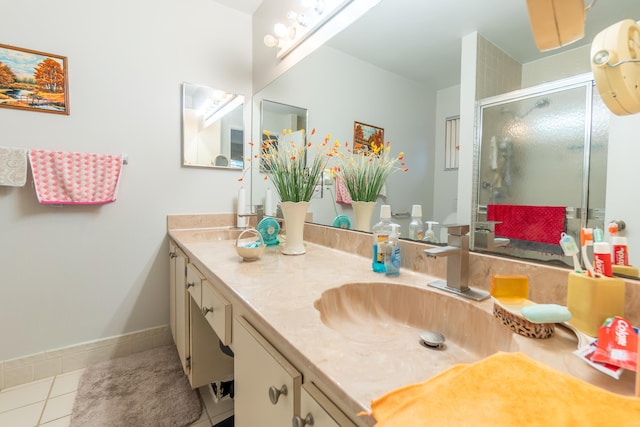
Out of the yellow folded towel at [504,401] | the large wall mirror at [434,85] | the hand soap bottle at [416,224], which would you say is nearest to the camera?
the yellow folded towel at [504,401]

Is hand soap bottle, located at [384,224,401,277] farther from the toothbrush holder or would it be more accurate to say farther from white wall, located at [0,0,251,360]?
white wall, located at [0,0,251,360]

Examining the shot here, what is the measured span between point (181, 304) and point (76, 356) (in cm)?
76

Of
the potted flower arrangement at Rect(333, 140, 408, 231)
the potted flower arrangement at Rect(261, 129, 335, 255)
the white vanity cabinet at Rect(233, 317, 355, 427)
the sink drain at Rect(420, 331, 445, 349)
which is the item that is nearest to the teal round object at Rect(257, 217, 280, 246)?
the potted flower arrangement at Rect(261, 129, 335, 255)

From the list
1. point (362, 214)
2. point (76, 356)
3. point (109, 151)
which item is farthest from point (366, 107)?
point (76, 356)

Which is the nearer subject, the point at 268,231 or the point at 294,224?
the point at 294,224

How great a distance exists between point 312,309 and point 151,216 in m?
1.55

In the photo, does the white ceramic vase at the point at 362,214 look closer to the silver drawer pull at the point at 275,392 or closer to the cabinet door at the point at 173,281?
the silver drawer pull at the point at 275,392

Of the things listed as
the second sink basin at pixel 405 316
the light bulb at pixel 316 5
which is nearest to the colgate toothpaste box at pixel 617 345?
the second sink basin at pixel 405 316

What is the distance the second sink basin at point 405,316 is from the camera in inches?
24.5

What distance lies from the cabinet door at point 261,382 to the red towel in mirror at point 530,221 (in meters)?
0.66

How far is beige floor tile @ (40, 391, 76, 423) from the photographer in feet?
4.23

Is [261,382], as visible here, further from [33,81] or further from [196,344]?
[33,81]

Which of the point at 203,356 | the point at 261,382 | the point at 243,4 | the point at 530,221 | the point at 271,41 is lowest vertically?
the point at 203,356

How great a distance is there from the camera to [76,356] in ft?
5.31
